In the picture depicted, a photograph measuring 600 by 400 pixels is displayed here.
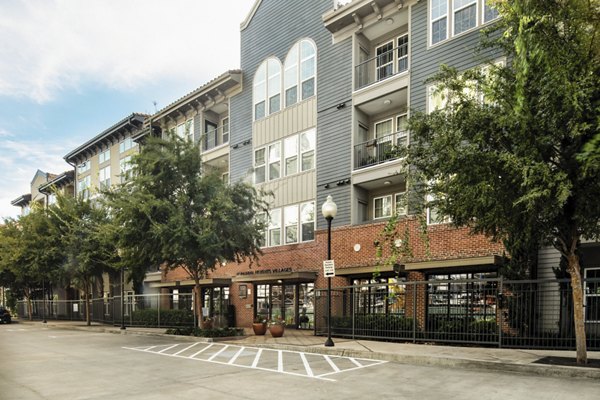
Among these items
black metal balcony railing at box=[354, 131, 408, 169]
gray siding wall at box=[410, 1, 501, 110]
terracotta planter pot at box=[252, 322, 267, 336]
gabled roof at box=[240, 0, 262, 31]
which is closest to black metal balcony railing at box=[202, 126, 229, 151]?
gabled roof at box=[240, 0, 262, 31]

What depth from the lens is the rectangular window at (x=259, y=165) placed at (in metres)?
26.2

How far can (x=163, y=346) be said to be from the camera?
1762 cm

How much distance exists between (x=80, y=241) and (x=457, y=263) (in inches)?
906

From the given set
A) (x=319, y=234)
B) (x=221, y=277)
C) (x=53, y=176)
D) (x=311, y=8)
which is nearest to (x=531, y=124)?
(x=319, y=234)

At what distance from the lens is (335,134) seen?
22.5m

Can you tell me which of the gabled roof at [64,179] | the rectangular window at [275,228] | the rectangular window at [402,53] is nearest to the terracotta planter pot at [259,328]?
the rectangular window at [275,228]

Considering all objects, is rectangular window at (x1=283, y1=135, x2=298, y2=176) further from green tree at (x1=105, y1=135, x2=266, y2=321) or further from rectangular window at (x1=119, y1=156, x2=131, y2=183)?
Result: rectangular window at (x1=119, y1=156, x2=131, y2=183)

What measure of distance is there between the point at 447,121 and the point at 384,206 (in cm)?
1031

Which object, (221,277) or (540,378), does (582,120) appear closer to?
(540,378)

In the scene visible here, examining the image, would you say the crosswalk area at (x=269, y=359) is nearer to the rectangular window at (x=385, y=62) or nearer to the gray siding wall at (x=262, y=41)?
the gray siding wall at (x=262, y=41)

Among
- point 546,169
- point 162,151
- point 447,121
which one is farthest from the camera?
point 162,151

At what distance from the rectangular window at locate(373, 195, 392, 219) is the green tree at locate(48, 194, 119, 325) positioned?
14.5 m

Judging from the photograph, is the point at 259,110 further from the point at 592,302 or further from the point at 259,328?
the point at 592,302

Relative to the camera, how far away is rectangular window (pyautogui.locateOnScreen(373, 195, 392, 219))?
21.5m
